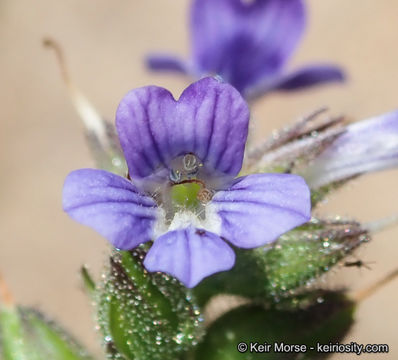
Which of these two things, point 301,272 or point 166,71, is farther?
point 166,71

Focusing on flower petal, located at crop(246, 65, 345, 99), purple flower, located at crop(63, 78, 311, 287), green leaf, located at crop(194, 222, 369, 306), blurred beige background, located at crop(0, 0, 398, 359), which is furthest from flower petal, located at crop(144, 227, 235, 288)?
blurred beige background, located at crop(0, 0, 398, 359)

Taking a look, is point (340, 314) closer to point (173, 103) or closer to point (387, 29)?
point (173, 103)

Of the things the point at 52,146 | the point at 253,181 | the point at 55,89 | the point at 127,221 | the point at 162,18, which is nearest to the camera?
the point at 127,221

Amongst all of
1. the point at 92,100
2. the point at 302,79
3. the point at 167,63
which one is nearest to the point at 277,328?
the point at 302,79

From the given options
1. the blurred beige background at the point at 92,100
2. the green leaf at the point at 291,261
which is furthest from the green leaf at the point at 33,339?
the blurred beige background at the point at 92,100

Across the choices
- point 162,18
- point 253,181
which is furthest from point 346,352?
point 162,18

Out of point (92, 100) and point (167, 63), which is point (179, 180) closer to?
point (167, 63)
